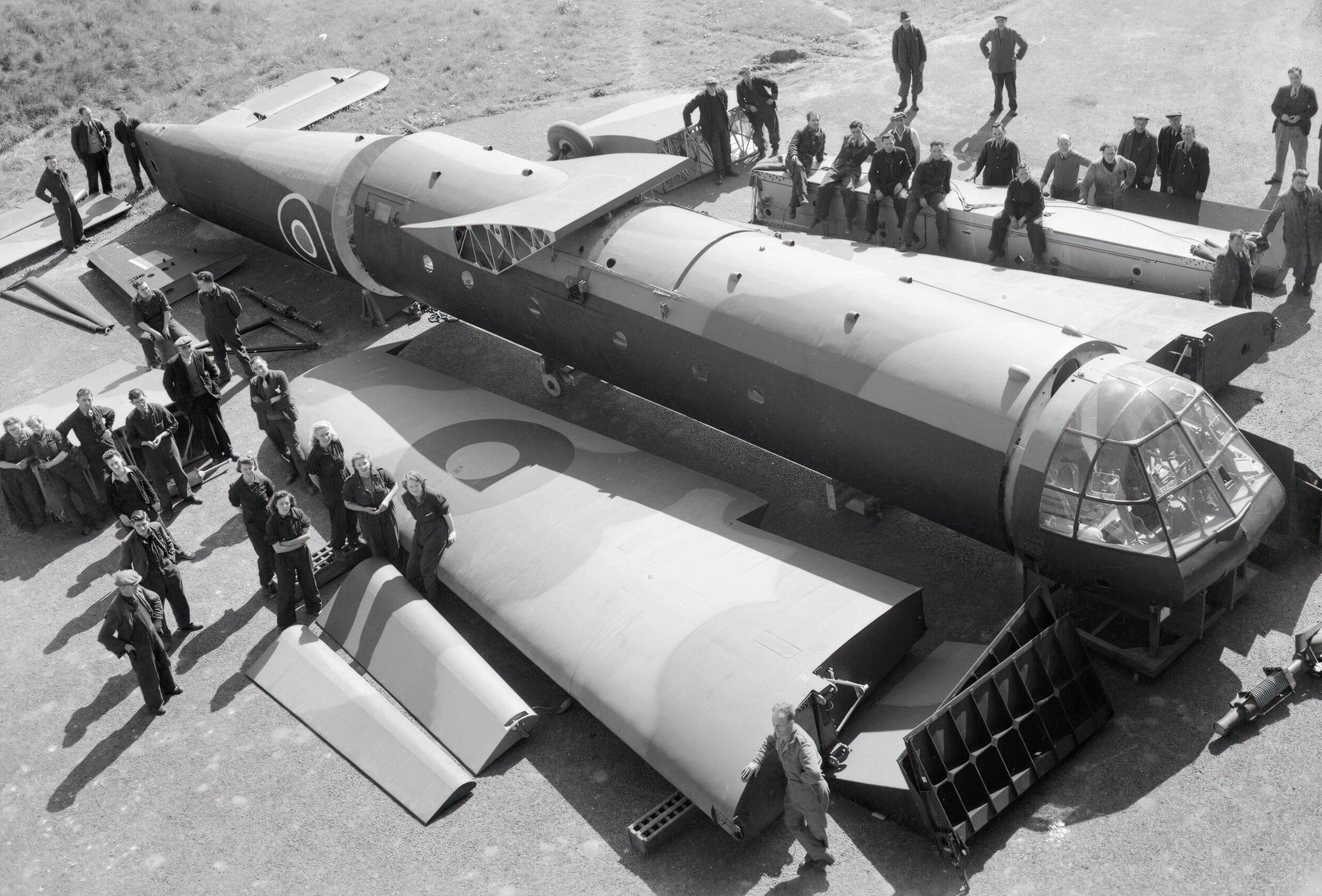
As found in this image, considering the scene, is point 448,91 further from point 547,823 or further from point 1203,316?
point 547,823

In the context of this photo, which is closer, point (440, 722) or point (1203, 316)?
point (440, 722)

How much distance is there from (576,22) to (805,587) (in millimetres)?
25284

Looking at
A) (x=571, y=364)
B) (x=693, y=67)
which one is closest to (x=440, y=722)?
(x=571, y=364)

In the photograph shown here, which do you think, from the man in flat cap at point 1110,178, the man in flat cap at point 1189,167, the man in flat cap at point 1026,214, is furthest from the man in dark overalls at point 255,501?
the man in flat cap at point 1189,167

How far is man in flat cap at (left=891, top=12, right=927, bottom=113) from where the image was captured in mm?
23891

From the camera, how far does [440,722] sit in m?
11.3

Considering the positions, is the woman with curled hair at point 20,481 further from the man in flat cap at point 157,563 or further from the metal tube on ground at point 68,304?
the metal tube on ground at point 68,304

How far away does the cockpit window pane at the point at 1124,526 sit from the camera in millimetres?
10281

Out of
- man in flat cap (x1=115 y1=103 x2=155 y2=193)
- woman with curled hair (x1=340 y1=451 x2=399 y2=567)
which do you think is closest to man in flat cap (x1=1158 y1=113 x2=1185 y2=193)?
woman with curled hair (x1=340 y1=451 x2=399 y2=567)

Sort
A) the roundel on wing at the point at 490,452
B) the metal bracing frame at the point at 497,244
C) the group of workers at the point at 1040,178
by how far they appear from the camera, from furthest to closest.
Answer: the group of workers at the point at 1040,178
the metal bracing frame at the point at 497,244
the roundel on wing at the point at 490,452

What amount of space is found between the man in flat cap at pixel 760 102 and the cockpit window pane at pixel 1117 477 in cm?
1340

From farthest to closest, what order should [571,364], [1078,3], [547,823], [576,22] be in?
[576,22], [1078,3], [571,364], [547,823]

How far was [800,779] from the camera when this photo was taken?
29.8 ft

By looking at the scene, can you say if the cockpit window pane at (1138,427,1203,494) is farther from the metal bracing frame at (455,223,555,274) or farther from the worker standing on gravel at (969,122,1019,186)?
the worker standing on gravel at (969,122,1019,186)
